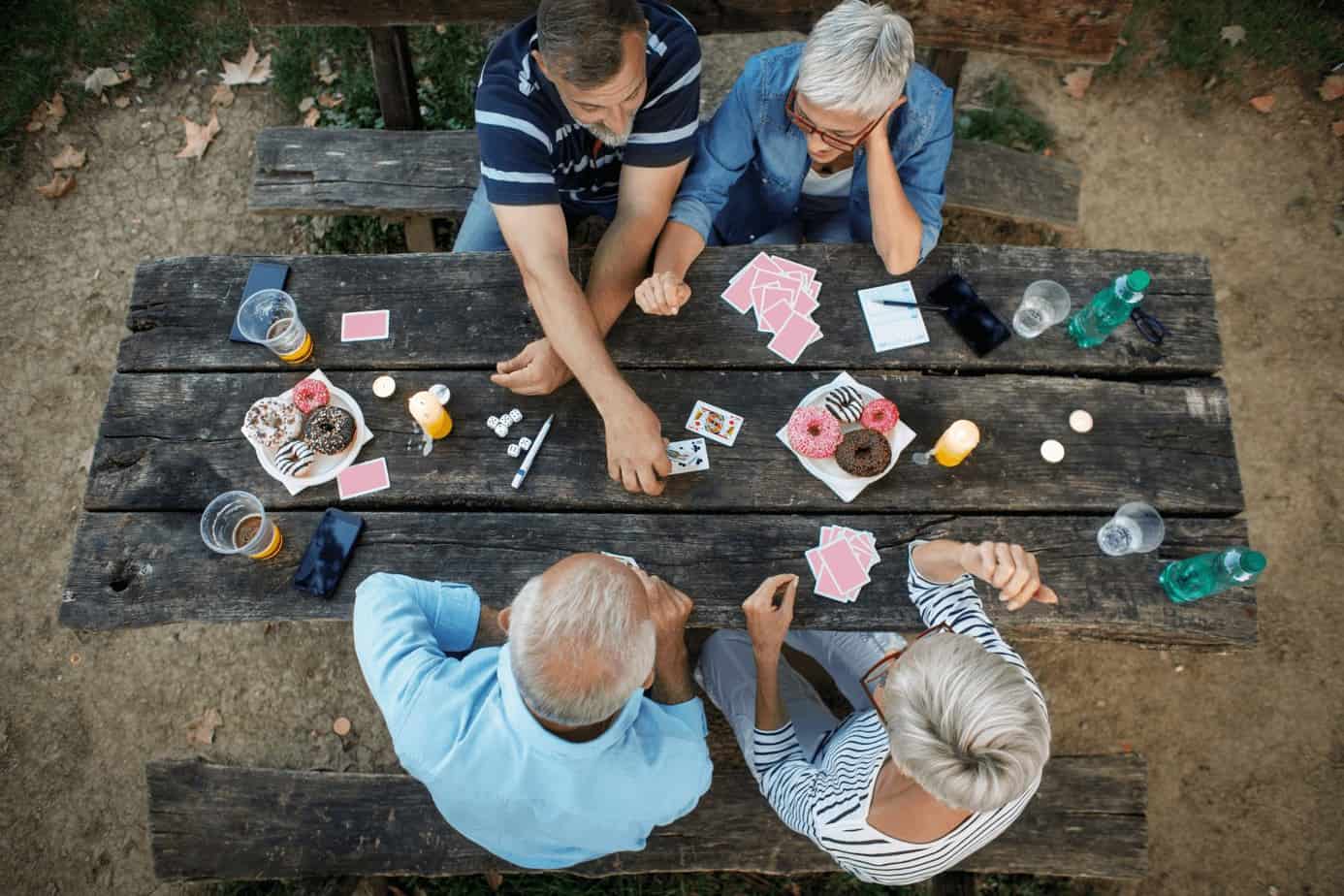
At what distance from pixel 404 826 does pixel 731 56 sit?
14.6 feet

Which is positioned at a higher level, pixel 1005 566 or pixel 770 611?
pixel 1005 566

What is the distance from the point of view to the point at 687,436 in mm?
2590

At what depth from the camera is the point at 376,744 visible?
3.75 meters

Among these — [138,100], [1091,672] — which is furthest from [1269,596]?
[138,100]

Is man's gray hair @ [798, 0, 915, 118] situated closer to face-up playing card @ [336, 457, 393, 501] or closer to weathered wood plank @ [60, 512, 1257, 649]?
weathered wood plank @ [60, 512, 1257, 649]

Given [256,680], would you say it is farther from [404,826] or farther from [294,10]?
[294,10]

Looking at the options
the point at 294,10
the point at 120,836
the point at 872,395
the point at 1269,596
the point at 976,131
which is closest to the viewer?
the point at 872,395

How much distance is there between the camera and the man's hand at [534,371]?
8.41 feet

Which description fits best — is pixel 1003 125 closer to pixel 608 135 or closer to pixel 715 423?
pixel 608 135

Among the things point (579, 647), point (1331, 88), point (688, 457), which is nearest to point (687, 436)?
point (688, 457)

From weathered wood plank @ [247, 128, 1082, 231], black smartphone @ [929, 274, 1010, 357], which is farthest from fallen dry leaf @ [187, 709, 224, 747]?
black smartphone @ [929, 274, 1010, 357]

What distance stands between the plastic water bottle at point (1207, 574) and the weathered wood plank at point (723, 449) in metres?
0.22

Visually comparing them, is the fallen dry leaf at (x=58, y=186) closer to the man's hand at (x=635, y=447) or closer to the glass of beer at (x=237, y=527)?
the glass of beer at (x=237, y=527)

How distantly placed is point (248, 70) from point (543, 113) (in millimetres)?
3223
